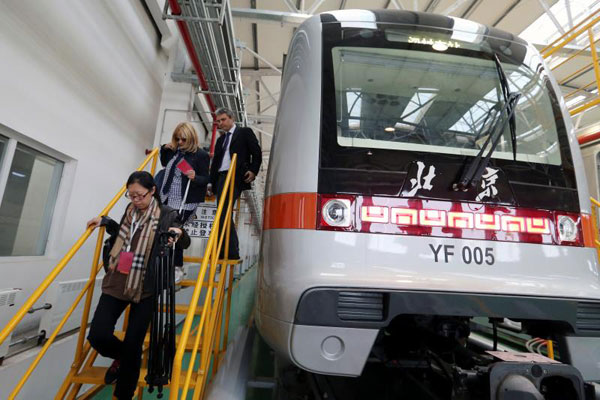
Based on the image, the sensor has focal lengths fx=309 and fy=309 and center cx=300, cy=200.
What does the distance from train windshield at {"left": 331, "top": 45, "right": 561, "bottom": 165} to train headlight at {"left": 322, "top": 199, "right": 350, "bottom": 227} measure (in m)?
0.30

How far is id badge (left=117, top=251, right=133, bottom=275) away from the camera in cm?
174

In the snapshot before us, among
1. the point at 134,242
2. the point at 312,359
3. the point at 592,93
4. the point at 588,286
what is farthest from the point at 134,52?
the point at 592,93

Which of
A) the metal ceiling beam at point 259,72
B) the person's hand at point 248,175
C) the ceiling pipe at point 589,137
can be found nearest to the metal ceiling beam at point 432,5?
the ceiling pipe at point 589,137

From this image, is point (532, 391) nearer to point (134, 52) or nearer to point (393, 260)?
point (393, 260)

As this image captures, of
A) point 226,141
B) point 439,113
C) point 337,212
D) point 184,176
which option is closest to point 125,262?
point 184,176

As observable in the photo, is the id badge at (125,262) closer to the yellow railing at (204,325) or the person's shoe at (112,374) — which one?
the yellow railing at (204,325)

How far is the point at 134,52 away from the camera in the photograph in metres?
3.84

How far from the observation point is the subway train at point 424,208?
1.23m

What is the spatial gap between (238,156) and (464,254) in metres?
1.92

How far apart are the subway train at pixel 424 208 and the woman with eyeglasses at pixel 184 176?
1.07 m

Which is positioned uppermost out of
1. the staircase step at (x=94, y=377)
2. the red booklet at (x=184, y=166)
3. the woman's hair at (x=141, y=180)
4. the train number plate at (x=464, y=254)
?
the red booklet at (x=184, y=166)

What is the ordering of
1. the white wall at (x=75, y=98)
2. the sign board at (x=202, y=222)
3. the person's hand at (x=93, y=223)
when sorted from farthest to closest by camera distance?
the sign board at (x=202, y=222), the white wall at (x=75, y=98), the person's hand at (x=93, y=223)

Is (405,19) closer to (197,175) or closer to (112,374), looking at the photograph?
(197,175)

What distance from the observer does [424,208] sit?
4.49 ft
